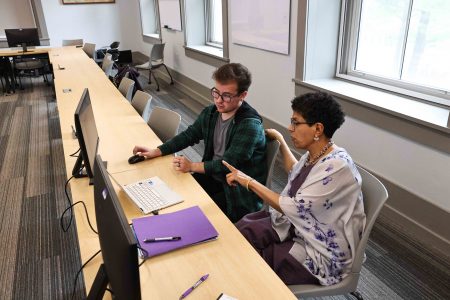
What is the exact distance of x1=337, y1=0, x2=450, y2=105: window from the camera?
237 centimetres

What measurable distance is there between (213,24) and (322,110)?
472 centimetres

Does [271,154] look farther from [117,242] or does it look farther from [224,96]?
[117,242]

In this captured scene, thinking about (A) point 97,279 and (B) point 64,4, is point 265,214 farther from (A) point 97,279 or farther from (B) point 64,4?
(B) point 64,4

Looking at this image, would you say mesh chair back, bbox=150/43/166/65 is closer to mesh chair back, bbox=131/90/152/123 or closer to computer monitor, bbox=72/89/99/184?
mesh chair back, bbox=131/90/152/123

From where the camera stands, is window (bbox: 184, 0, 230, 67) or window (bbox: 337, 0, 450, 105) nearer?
window (bbox: 337, 0, 450, 105)

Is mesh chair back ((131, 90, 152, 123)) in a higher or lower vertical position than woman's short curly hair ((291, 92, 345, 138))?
lower

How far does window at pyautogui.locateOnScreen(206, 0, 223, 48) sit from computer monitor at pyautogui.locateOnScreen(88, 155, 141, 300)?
15.9 feet

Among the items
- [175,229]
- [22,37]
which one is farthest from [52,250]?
[22,37]

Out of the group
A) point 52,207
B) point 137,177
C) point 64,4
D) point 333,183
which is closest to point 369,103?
point 333,183

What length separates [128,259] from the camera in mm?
671

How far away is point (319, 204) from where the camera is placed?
4.18 feet

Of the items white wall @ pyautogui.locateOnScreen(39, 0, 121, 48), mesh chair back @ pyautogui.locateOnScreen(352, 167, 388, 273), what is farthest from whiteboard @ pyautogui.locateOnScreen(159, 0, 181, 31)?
mesh chair back @ pyautogui.locateOnScreen(352, 167, 388, 273)

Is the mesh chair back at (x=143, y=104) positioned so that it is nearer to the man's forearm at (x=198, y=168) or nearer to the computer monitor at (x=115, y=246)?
the man's forearm at (x=198, y=168)

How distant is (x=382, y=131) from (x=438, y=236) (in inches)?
29.4
